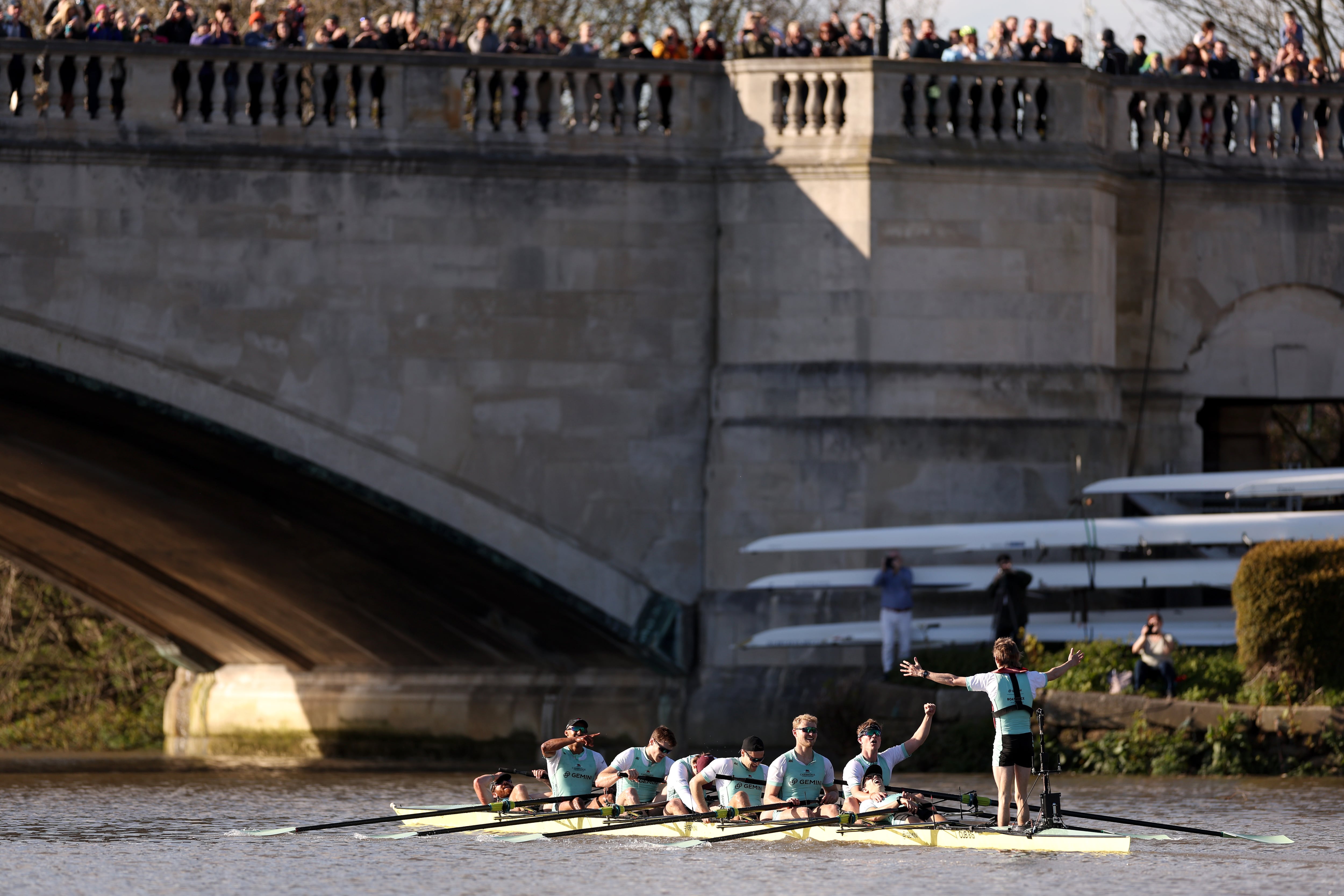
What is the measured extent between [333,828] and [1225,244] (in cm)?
1280

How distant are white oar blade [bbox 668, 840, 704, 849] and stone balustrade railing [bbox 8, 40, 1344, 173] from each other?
9.72m

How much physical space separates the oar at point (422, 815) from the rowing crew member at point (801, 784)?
171 centimetres

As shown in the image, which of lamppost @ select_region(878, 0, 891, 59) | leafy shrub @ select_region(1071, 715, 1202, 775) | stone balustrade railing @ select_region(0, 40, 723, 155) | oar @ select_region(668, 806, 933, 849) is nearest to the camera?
oar @ select_region(668, 806, 933, 849)

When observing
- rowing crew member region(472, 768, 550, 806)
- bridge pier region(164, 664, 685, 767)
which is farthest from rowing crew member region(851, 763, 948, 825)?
bridge pier region(164, 664, 685, 767)

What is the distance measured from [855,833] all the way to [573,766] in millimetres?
2635

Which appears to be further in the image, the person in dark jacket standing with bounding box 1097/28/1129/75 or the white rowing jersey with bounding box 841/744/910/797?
the person in dark jacket standing with bounding box 1097/28/1129/75

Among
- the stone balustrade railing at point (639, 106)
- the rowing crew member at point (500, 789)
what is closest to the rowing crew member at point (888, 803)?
the rowing crew member at point (500, 789)

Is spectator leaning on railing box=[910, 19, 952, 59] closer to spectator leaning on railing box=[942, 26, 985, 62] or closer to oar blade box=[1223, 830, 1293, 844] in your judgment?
spectator leaning on railing box=[942, 26, 985, 62]

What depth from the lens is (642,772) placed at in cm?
1725

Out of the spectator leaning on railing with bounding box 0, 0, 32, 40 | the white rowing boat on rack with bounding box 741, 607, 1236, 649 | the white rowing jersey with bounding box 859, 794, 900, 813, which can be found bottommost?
the white rowing jersey with bounding box 859, 794, 900, 813

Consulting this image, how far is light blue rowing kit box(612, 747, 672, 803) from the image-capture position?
1717 centimetres

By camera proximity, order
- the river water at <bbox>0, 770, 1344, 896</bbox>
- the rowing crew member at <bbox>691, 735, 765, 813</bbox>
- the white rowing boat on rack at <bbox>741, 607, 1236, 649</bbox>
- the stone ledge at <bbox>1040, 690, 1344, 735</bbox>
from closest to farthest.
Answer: the river water at <bbox>0, 770, 1344, 896</bbox>, the rowing crew member at <bbox>691, 735, 765, 813</bbox>, the stone ledge at <bbox>1040, 690, 1344, 735</bbox>, the white rowing boat on rack at <bbox>741, 607, 1236, 649</bbox>

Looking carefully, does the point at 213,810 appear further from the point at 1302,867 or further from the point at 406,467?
the point at 1302,867

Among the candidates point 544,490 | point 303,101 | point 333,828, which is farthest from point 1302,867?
point 303,101
